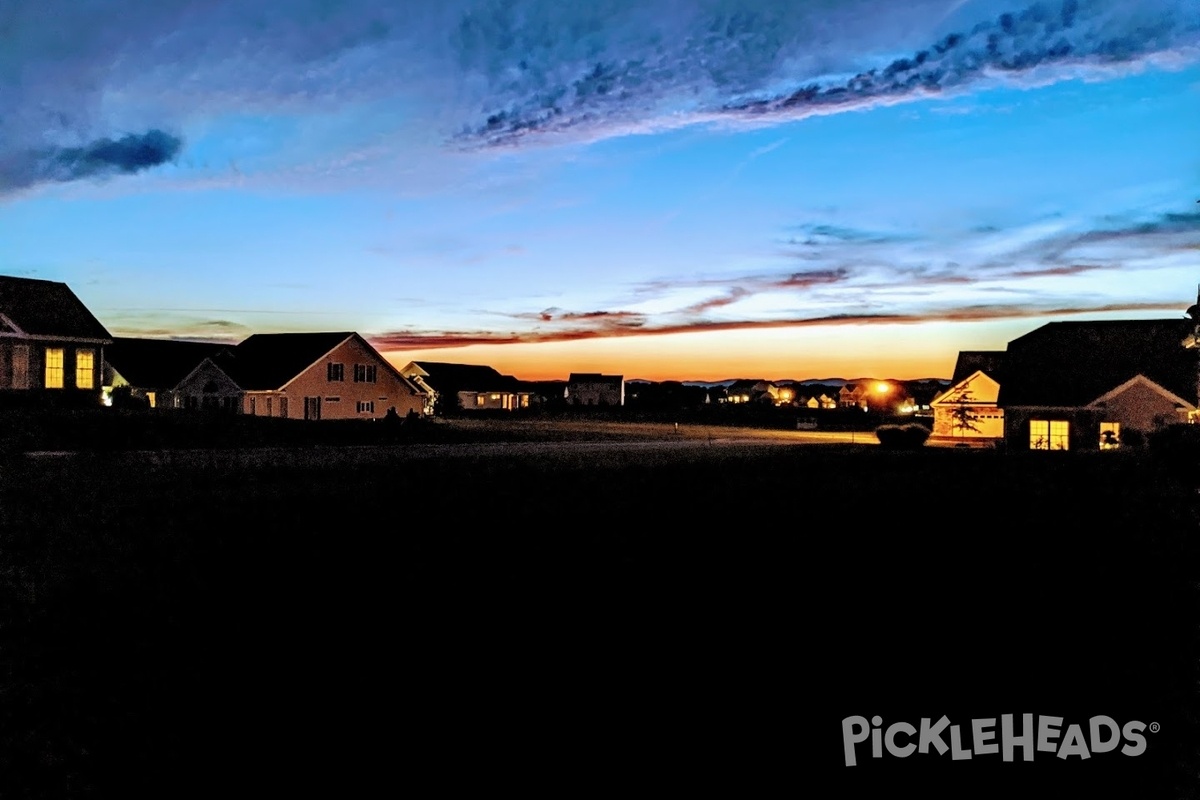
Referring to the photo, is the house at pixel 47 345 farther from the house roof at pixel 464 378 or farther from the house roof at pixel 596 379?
the house roof at pixel 596 379

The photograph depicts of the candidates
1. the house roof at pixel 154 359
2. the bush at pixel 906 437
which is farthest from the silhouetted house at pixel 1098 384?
the house roof at pixel 154 359

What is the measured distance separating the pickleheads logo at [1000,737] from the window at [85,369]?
40.6m

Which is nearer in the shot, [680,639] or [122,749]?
[122,749]

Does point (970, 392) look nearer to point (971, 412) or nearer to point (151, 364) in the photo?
point (971, 412)

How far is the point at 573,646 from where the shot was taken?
24.3 feet

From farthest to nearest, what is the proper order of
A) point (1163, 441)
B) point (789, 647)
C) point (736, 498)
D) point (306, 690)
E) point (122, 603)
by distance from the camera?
point (1163, 441) → point (736, 498) → point (122, 603) → point (789, 647) → point (306, 690)

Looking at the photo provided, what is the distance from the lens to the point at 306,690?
652 centimetres

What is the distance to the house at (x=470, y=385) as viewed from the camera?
109250 millimetres

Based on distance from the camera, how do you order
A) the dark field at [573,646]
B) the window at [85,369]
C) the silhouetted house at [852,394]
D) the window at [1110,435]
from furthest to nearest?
1. the silhouetted house at [852,394]
2. the window at [1110,435]
3. the window at [85,369]
4. the dark field at [573,646]

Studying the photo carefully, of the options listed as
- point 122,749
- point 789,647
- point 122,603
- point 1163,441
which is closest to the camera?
point 122,749

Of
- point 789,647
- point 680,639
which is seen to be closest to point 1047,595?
point 789,647

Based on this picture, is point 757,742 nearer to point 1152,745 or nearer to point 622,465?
point 1152,745

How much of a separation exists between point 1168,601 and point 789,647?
4.54m

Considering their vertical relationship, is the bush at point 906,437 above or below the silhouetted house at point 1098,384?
below
